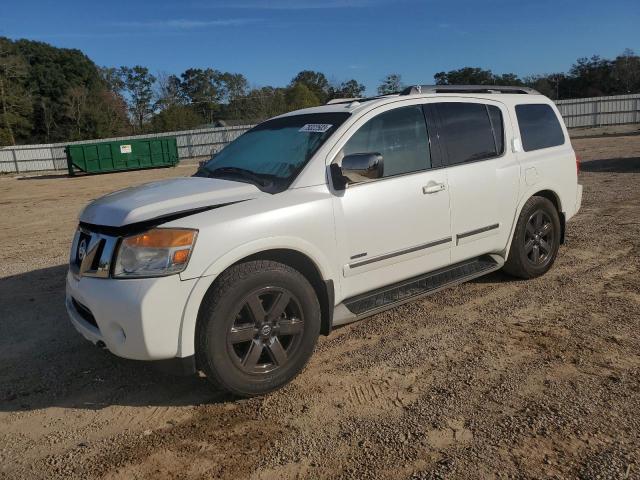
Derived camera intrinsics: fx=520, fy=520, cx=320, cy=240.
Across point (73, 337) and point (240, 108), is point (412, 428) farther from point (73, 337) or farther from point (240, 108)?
point (240, 108)

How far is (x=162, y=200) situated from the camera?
11.0 ft

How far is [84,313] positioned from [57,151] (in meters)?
40.3

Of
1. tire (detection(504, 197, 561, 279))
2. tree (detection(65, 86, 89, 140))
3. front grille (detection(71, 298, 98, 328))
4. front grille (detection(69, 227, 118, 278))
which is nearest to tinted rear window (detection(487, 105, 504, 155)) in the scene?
tire (detection(504, 197, 561, 279))

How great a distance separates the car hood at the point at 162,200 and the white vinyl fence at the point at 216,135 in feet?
121

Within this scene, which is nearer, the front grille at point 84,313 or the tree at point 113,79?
the front grille at point 84,313

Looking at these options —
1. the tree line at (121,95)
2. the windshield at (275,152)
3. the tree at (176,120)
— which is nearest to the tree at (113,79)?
the tree line at (121,95)

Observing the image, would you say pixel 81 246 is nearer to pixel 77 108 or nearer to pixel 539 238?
pixel 539 238

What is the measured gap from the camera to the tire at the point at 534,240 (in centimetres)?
504

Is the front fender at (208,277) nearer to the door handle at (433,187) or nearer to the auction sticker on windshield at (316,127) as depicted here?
the auction sticker on windshield at (316,127)

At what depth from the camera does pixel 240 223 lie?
3.21 meters

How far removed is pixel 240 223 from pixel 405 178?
149 cm

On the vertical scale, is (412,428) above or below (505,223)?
below

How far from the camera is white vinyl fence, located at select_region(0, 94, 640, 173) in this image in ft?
126

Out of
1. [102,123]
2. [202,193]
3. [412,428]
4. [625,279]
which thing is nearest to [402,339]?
[412,428]
